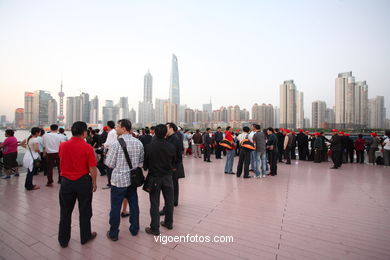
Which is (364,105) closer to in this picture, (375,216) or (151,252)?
(375,216)

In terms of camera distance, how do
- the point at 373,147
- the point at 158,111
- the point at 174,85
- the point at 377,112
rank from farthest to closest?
the point at 174,85 < the point at 158,111 < the point at 377,112 < the point at 373,147

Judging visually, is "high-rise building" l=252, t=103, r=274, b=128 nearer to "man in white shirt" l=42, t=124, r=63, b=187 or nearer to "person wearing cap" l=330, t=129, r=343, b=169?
"person wearing cap" l=330, t=129, r=343, b=169

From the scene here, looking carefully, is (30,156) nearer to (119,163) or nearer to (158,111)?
(119,163)

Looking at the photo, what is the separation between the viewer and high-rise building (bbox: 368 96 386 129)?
4393 cm

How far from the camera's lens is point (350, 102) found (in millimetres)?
36812

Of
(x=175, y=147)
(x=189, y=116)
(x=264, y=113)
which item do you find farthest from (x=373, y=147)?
(x=189, y=116)

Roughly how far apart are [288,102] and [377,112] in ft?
61.9

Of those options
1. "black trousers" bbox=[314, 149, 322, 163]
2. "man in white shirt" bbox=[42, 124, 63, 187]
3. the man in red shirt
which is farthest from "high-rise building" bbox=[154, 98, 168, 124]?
the man in red shirt

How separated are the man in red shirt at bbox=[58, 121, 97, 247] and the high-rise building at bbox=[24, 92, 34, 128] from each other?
1720 inches

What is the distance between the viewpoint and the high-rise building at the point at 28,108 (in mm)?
37062

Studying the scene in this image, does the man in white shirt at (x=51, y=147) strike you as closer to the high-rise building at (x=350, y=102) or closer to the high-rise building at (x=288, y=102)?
the high-rise building at (x=350, y=102)

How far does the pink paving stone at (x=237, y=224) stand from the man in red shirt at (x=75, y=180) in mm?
256

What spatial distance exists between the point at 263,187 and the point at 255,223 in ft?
8.48

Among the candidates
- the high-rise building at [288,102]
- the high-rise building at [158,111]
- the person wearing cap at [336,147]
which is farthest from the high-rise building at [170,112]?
the person wearing cap at [336,147]
